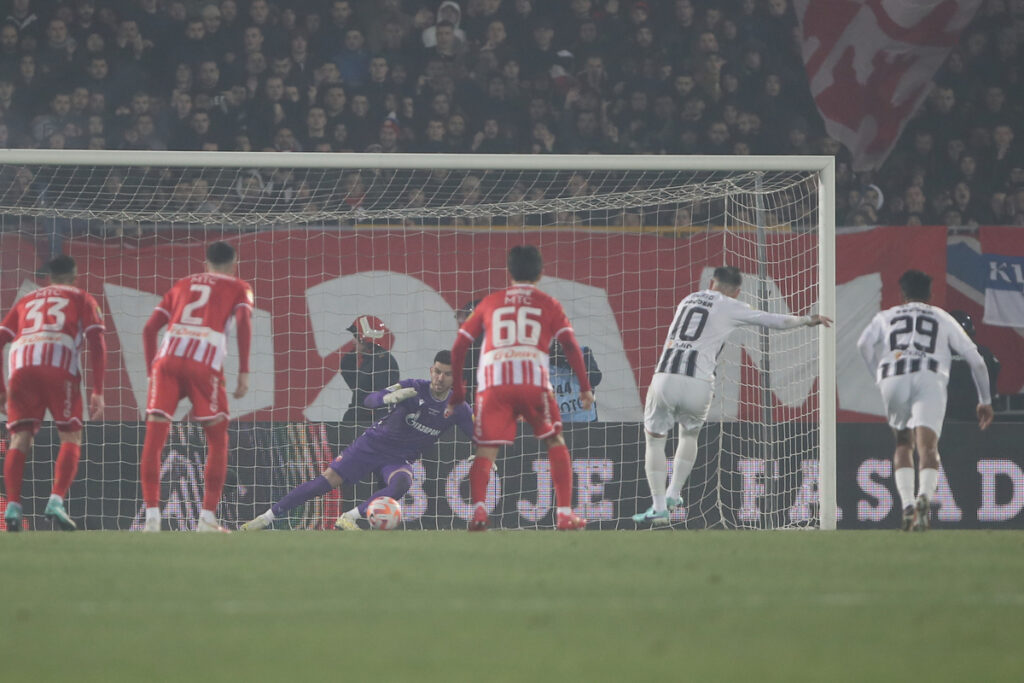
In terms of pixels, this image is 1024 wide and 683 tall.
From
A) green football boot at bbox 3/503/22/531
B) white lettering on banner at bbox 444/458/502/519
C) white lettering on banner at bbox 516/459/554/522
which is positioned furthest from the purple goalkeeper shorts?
green football boot at bbox 3/503/22/531

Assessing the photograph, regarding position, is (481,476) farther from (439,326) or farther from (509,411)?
(439,326)

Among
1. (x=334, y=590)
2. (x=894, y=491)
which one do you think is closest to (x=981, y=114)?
(x=894, y=491)

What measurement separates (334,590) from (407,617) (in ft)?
2.78

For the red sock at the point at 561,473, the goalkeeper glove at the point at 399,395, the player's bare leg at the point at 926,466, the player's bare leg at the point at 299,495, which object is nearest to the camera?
the red sock at the point at 561,473

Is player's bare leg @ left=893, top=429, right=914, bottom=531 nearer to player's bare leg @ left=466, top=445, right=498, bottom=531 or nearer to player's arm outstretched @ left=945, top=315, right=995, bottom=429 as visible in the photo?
player's arm outstretched @ left=945, top=315, right=995, bottom=429

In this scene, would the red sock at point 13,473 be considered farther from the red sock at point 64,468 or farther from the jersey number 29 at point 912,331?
the jersey number 29 at point 912,331

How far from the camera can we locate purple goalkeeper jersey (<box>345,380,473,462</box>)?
11.3m

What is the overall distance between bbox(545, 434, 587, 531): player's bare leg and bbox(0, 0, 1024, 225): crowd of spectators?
19.4 ft

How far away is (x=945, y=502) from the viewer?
1236 centimetres

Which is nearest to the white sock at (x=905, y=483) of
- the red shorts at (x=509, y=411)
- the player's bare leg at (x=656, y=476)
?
the player's bare leg at (x=656, y=476)

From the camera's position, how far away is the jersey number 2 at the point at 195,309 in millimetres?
8695

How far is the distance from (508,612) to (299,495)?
6634mm

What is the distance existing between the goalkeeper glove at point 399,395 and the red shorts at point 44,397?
2381mm

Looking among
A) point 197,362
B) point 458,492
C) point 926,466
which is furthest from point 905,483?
point 197,362
